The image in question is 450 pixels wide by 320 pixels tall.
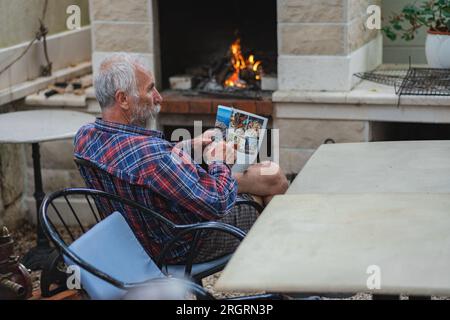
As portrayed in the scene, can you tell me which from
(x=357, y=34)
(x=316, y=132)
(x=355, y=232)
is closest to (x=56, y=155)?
(x=316, y=132)

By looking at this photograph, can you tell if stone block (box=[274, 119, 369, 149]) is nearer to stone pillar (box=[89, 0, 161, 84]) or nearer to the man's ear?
stone pillar (box=[89, 0, 161, 84])

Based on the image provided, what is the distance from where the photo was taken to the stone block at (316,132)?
16.9 feet

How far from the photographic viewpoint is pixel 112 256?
2.94 meters

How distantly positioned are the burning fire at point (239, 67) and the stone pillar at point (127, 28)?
503 mm

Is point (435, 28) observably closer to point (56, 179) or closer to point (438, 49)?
point (438, 49)

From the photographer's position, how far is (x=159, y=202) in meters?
3.16

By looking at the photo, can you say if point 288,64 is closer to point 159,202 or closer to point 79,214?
point 79,214

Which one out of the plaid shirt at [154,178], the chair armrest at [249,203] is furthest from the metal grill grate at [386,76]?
the plaid shirt at [154,178]

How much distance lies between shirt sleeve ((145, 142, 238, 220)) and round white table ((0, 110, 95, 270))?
1.56 meters

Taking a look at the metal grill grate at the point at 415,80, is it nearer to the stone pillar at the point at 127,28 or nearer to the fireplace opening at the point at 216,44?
the fireplace opening at the point at 216,44

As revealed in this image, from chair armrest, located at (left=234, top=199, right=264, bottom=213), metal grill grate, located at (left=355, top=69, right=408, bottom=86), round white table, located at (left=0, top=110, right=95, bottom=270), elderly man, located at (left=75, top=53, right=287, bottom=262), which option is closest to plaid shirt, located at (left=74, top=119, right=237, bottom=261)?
elderly man, located at (left=75, top=53, right=287, bottom=262)

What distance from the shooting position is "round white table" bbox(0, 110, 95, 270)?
454 cm
